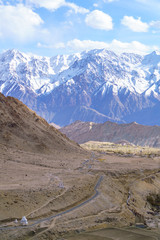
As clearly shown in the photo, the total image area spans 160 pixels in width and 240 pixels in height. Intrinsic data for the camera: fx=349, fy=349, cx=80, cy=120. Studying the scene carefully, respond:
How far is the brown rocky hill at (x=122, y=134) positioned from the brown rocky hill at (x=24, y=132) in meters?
83.7

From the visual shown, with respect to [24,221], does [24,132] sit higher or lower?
higher

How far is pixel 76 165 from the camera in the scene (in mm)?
55625

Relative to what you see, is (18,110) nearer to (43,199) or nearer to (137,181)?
(137,181)

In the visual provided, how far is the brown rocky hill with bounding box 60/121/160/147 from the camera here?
159375mm

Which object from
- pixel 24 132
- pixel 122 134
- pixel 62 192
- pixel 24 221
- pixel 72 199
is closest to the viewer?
pixel 24 221

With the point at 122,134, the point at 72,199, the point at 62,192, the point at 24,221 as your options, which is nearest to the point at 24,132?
the point at 62,192

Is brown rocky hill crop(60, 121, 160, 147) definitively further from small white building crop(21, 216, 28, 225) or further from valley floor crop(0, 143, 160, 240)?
small white building crop(21, 216, 28, 225)

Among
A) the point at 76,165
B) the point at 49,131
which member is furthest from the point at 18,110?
the point at 76,165

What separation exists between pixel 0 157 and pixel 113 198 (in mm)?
19358

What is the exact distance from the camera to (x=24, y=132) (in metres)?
62.7

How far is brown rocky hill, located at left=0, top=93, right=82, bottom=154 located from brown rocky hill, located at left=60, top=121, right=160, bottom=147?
274ft

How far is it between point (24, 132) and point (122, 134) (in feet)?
384

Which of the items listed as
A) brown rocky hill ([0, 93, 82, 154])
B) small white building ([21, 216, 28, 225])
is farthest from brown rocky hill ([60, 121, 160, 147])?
small white building ([21, 216, 28, 225])

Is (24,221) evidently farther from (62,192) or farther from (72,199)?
(62,192)
